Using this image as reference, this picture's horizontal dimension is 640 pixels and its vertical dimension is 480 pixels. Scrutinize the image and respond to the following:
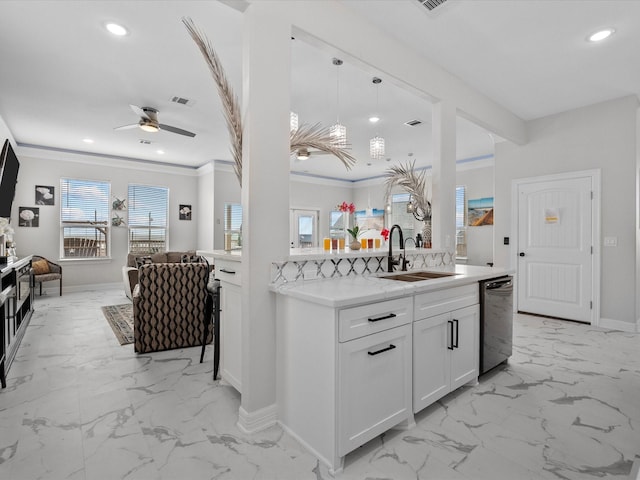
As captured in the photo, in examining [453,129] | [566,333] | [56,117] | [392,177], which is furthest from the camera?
[56,117]

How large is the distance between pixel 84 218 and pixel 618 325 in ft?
29.9

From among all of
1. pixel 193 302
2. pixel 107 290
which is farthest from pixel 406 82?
pixel 107 290

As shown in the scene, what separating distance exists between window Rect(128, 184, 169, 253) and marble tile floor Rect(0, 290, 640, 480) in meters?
4.76

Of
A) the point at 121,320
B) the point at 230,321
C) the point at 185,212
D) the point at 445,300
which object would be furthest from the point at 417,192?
the point at 185,212

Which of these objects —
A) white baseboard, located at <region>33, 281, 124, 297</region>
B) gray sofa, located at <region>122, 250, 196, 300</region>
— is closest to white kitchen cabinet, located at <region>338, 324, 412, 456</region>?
gray sofa, located at <region>122, 250, 196, 300</region>

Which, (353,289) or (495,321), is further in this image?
(495,321)

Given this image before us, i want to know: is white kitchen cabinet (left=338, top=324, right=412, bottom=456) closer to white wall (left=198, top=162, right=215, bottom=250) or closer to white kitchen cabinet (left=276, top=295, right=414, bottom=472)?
white kitchen cabinet (left=276, top=295, right=414, bottom=472)

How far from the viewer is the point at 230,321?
2439 mm

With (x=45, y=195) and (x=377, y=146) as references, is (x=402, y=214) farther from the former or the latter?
(x=45, y=195)

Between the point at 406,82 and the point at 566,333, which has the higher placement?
the point at 406,82

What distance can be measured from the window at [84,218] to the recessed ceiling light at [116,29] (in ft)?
16.9

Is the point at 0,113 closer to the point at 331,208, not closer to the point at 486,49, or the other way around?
the point at 486,49

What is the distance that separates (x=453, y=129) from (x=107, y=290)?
23.5ft

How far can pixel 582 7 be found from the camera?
2590mm
